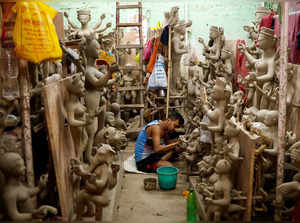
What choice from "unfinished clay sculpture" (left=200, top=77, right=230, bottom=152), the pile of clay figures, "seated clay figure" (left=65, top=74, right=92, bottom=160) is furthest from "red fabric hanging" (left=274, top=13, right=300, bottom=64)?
"seated clay figure" (left=65, top=74, right=92, bottom=160)

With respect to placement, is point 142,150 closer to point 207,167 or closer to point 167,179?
point 167,179

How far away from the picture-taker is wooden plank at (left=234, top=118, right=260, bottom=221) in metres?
3.01

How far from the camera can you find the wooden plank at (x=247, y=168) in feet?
9.86

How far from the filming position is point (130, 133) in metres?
7.39

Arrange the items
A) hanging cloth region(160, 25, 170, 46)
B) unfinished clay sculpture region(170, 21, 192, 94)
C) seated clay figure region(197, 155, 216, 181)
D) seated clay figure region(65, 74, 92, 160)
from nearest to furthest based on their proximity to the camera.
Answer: seated clay figure region(65, 74, 92, 160) < seated clay figure region(197, 155, 216, 181) < hanging cloth region(160, 25, 170, 46) < unfinished clay sculpture region(170, 21, 192, 94)

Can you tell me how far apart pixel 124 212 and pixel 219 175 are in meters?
1.53

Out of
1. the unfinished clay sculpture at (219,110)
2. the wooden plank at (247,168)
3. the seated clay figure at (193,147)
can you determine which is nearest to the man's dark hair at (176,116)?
the seated clay figure at (193,147)

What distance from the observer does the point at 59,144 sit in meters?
3.08

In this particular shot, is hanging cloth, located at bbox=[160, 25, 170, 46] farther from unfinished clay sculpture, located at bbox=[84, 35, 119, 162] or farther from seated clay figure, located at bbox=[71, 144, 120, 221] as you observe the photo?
seated clay figure, located at bbox=[71, 144, 120, 221]

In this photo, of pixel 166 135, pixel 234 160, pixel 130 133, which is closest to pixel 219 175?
pixel 234 160

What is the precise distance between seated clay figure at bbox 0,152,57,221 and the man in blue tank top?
284 cm

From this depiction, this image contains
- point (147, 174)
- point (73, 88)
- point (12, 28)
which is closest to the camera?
point (12, 28)

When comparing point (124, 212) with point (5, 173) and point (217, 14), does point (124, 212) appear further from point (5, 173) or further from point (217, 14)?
point (217, 14)

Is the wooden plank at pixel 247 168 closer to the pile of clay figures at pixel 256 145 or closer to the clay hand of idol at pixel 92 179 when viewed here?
the pile of clay figures at pixel 256 145
